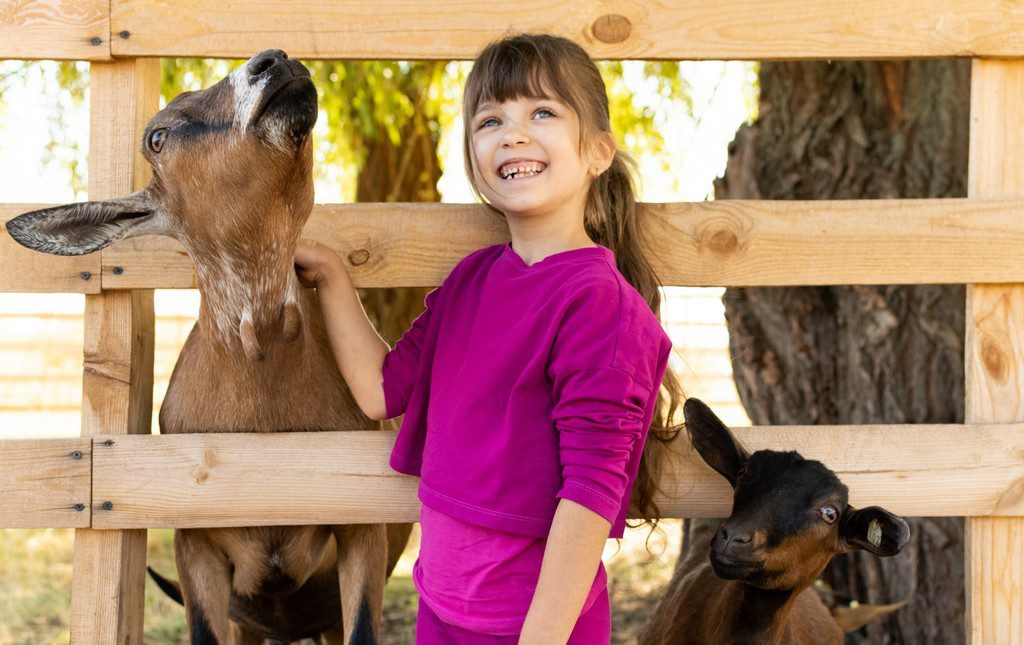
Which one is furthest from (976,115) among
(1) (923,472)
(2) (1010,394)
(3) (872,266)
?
(1) (923,472)

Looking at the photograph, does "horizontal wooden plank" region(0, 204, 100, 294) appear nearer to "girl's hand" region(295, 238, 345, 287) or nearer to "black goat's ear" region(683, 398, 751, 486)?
"girl's hand" region(295, 238, 345, 287)

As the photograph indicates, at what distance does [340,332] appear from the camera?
2746mm

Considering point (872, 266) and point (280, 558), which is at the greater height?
point (872, 266)

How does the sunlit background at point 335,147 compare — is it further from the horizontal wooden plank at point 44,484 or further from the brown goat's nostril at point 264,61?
the horizontal wooden plank at point 44,484

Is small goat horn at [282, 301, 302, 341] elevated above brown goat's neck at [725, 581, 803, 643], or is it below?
above

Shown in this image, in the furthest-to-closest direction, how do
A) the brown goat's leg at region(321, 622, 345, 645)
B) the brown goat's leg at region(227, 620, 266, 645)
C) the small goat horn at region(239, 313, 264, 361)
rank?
1. the brown goat's leg at region(321, 622, 345, 645)
2. the brown goat's leg at region(227, 620, 266, 645)
3. the small goat horn at region(239, 313, 264, 361)

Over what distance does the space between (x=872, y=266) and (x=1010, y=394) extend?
0.54 meters

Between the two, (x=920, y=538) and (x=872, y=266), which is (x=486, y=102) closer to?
(x=872, y=266)

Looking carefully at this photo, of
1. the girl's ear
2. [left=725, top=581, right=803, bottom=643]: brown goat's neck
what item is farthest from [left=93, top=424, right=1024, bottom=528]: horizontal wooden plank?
the girl's ear

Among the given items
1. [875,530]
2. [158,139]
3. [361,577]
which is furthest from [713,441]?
[158,139]

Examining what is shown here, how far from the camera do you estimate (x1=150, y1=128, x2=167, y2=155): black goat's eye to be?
8.30 feet

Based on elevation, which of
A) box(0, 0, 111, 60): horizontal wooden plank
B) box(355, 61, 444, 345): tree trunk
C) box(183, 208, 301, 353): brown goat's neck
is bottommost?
box(183, 208, 301, 353): brown goat's neck

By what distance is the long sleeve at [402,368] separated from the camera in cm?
268

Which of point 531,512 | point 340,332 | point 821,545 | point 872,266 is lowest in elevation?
point 821,545
